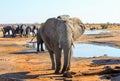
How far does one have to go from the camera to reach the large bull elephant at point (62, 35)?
477 inches

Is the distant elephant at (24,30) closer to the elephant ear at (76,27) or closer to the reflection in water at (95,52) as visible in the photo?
the reflection in water at (95,52)

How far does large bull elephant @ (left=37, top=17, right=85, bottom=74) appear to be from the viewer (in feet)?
39.8

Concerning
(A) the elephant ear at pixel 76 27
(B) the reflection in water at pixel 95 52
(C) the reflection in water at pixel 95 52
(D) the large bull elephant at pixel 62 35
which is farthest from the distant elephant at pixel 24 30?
(A) the elephant ear at pixel 76 27

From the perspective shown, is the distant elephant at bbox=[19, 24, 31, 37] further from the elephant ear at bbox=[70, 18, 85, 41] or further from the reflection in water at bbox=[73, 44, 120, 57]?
the elephant ear at bbox=[70, 18, 85, 41]

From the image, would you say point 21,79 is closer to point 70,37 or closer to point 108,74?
point 70,37

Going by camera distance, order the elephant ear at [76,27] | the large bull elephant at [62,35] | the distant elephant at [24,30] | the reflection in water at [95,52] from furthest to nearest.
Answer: the distant elephant at [24,30]
the reflection in water at [95,52]
the elephant ear at [76,27]
the large bull elephant at [62,35]

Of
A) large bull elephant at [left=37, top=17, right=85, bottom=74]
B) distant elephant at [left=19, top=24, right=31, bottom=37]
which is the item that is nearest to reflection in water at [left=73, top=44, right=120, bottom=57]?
large bull elephant at [left=37, top=17, right=85, bottom=74]

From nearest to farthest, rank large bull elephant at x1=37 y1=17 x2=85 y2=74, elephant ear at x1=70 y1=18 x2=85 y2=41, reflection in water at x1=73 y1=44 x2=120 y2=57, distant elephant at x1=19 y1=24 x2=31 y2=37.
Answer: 1. large bull elephant at x1=37 y1=17 x2=85 y2=74
2. elephant ear at x1=70 y1=18 x2=85 y2=41
3. reflection in water at x1=73 y1=44 x2=120 y2=57
4. distant elephant at x1=19 y1=24 x2=31 y2=37

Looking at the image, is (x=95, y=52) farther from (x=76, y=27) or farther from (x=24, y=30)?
(x=24, y=30)

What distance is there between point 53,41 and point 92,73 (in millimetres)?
2033

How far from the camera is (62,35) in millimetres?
12258

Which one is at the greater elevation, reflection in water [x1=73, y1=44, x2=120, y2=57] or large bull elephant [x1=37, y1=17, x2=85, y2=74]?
large bull elephant [x1=37, y1=17, x2=85, y2=74]

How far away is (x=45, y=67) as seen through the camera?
1558 cm

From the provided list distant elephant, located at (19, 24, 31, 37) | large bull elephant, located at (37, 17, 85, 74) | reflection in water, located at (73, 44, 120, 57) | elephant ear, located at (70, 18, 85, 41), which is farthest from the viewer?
distant elephant, located at (19, 24, 31, 37)
